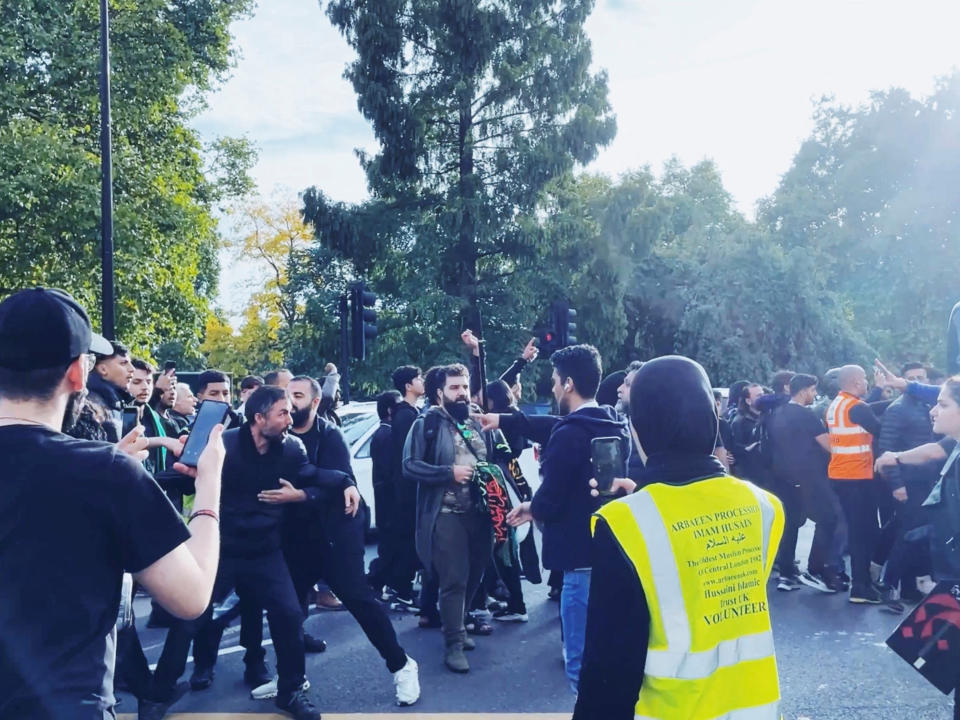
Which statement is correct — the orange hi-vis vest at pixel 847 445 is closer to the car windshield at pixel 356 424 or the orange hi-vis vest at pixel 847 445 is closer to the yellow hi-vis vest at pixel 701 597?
the car windshield at pixel 356 424

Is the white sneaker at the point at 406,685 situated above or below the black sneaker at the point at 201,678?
above

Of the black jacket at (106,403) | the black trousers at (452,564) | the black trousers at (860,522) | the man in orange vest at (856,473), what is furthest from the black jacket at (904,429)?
the black jacket at (106,403)

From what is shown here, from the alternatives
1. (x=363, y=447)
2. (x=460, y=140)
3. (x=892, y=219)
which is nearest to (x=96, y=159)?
(x=363, y=447)

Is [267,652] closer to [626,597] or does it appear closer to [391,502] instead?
[391,502]

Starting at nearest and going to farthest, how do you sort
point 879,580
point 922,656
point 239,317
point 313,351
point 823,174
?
point 922,656, point 879,580, point 313,351, point 823,174, point 239,317

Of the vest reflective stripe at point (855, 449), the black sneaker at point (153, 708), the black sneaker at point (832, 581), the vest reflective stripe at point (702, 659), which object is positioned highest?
the vest reflective stripe at point (702, 659)

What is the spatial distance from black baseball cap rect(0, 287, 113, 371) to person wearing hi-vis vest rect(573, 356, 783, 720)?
4.20ft

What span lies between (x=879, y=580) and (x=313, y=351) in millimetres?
21021

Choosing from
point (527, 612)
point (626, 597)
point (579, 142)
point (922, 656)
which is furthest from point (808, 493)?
point (579, 142)

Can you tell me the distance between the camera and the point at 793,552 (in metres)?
8.79

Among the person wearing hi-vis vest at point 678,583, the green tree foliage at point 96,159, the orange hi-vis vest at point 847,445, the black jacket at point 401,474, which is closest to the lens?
the person wearing hi-vis vest at point 678,583

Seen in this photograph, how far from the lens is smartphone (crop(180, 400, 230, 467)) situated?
15.0ft

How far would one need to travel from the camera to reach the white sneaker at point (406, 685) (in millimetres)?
5434

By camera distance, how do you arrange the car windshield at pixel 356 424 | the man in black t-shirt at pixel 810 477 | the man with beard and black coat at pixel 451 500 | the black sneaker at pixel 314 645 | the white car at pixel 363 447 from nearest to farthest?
the man with beard and black coat at pixel 451 500 → the black sneaker at pixel 314 645 → the man in black t-shirt at pixel 810 477 → the white car at pixel 363 447 → the car windshield at pixel 356 424
